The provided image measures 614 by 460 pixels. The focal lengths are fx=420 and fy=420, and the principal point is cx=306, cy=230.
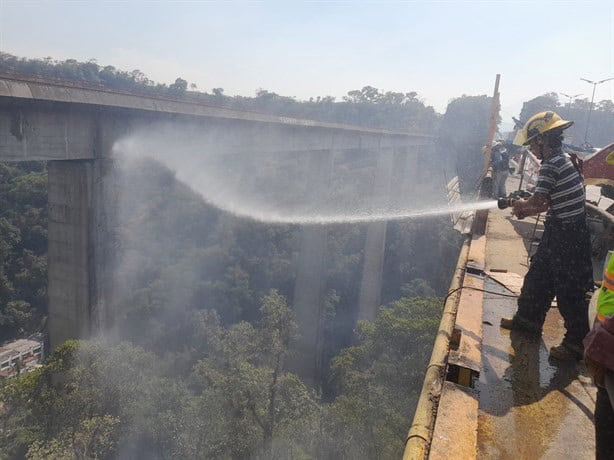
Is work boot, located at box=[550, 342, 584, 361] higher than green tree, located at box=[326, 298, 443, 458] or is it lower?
higher

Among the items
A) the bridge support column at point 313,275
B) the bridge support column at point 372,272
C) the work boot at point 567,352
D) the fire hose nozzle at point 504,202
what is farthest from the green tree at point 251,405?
the bridge support column at point 372,272

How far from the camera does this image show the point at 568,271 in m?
3.67

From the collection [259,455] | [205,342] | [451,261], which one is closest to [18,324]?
[205,342]

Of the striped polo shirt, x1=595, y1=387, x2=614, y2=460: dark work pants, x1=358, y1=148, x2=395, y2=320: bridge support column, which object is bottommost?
x1=358, y1=148, x2=395, y2=320: bridge support column

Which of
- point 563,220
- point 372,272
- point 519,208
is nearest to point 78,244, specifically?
point 519,208

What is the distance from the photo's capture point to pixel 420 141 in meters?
51.0

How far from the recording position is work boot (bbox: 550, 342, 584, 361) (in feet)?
12.0

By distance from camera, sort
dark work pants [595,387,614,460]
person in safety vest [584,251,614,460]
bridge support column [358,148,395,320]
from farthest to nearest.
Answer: bridge support column [358,148,395,320], dark work pants [595,387,614,460], person in safety vest [584,251,614,460]

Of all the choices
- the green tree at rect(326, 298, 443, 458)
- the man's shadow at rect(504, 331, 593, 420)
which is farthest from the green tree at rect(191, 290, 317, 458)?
the man's shadow at rect(504, 331, 593, 420)

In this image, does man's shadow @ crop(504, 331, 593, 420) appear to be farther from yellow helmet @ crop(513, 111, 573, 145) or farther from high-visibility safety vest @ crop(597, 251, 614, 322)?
yellow helmet @ crop(513, 111, 573, 145)

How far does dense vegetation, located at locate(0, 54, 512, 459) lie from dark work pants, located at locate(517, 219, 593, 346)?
1114 cm

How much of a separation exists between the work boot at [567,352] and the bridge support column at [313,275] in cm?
2499

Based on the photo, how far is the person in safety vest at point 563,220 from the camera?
3615 mm

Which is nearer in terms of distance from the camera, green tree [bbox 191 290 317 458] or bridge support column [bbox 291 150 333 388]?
green tree [bbox 191 290 317 458]
